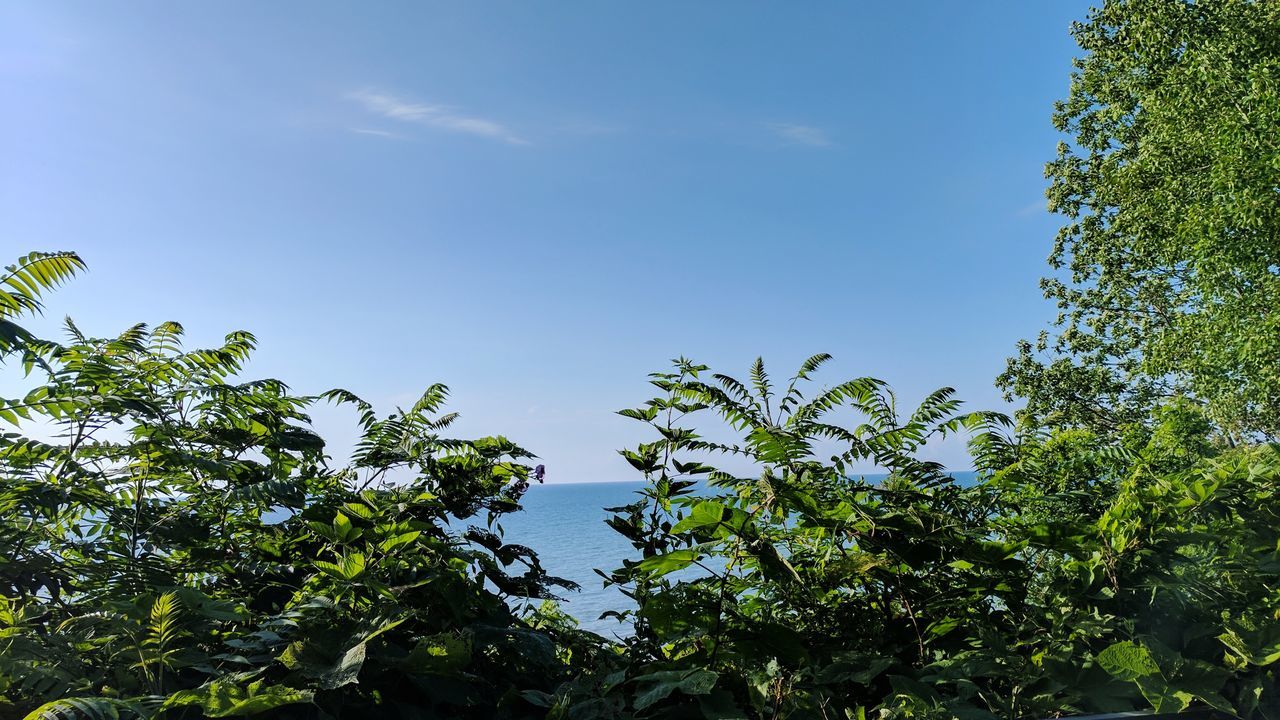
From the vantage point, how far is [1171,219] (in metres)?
15.5

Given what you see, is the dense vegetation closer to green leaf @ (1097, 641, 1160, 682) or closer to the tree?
green leaf @ (1097, 641, 1160, 682)

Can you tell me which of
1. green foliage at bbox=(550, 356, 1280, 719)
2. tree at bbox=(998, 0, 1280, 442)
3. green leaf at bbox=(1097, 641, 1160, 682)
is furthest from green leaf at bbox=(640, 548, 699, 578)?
tree at bbox=(998, 0, 1280, 442)

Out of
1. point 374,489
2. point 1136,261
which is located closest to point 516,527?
point 1136,261

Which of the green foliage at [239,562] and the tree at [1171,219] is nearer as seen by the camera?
the green foliage at [239,562]

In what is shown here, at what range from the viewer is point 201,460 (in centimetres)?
197

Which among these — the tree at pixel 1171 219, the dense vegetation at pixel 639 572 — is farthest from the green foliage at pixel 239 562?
the tree at pixel 1171 219

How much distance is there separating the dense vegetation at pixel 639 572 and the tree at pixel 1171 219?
9993 mm

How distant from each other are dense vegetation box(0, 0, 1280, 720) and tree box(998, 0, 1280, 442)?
9.99 meters

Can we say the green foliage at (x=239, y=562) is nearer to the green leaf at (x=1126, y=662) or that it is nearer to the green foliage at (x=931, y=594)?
the green foliage at (x=931, y=594)

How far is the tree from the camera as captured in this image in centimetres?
1395

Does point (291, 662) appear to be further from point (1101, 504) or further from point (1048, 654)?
point (1101, 504)

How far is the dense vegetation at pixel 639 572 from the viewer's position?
156 centimetres

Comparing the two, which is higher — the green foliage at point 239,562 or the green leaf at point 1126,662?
the green foliage at point 239,562

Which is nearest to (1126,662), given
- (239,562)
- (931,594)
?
(931,594)
